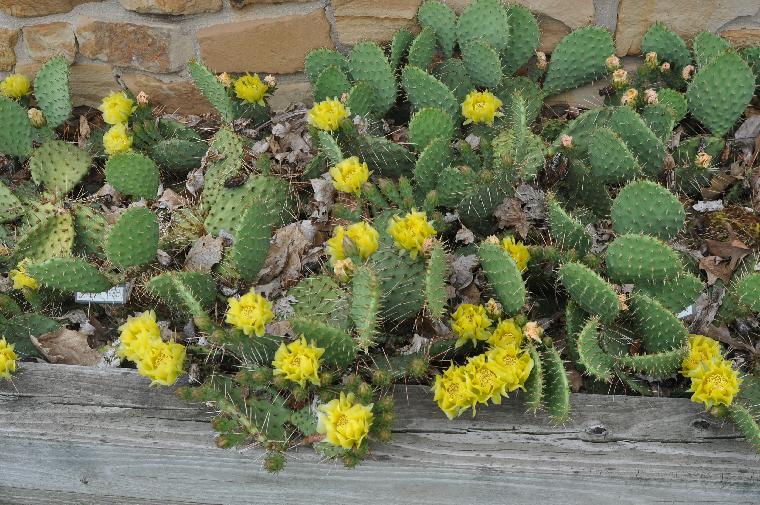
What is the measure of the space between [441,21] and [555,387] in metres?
1.67

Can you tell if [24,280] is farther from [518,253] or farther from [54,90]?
[518,253]

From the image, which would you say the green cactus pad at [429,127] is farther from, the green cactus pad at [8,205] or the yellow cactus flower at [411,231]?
the green cactus pad at [8,205]

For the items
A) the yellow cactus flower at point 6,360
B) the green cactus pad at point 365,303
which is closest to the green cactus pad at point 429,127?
the green cactus pad at point 365,303

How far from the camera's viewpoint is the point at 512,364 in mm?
1977

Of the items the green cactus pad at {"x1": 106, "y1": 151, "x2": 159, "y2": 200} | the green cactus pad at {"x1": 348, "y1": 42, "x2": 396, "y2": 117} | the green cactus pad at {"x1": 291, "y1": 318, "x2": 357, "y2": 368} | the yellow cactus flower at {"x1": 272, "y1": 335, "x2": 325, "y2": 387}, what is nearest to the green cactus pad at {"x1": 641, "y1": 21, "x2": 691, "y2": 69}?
the green cactus pad at {"x1": 348, "y1": 42, "x2": 396, "y2": 117}

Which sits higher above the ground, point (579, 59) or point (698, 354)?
point (579, 59)

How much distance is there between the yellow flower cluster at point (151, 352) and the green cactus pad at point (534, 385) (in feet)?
3.27

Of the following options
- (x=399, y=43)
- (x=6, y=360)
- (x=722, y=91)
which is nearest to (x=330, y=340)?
(x=6, y=360)

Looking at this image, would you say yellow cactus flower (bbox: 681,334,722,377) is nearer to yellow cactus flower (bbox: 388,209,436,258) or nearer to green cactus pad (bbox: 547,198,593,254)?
green cactus pad (bbox: 547,198,593,254)

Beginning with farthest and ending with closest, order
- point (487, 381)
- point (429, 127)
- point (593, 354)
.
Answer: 1. point (429, 127)
2. point (593, 354)
3. point (487, 381)

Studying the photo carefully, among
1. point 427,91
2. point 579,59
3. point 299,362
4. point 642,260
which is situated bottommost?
point 299,362

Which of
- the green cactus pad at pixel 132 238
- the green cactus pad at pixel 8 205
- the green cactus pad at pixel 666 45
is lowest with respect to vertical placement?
the green cactus pad at pixel 8 205

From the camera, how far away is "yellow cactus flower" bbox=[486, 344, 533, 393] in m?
1.95

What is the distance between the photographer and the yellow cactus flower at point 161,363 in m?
1.98
